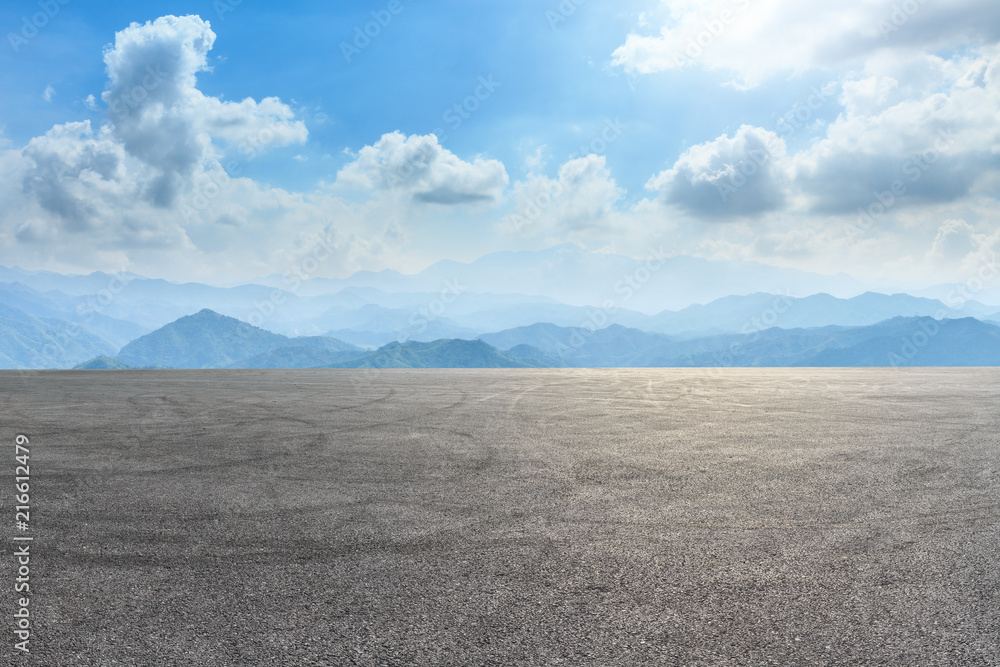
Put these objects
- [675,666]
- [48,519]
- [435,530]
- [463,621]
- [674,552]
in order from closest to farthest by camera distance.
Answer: [675,666], [463,621], [674,552], [435,530], [48,519]

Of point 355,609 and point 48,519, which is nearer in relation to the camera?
point 355,609

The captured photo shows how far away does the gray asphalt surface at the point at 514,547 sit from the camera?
3195 millimetres

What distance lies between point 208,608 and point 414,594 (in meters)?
1.29

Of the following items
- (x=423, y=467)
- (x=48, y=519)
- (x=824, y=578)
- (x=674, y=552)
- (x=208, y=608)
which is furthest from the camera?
(x=423, y=467)

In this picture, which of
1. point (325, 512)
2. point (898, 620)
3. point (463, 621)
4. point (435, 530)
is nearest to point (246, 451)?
point (325, 512)

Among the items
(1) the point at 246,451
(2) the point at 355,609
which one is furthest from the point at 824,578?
(1) the point at 246,451

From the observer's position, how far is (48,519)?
5.51 metres

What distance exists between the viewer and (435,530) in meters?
5.08

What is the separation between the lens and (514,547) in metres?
4.61

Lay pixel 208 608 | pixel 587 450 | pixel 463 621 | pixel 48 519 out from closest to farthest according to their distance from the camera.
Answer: pixel 463 621
pixel 208 608
pixel 48 519
pixel 587 450

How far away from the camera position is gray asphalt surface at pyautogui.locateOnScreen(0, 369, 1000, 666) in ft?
10.5

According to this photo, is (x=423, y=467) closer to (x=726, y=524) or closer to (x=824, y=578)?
(x=726, y=524)

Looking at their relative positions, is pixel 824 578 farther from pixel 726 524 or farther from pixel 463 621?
pixel 463 621

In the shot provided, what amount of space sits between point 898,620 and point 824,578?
1.98 ft
